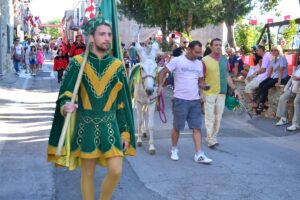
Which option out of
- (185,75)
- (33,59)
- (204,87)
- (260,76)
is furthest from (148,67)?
(33,59)

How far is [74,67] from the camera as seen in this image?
4125 millimetres

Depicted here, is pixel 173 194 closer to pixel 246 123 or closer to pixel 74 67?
pixel 74 67

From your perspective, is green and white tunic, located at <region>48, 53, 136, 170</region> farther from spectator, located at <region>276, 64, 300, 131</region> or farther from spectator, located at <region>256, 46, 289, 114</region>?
spectator, located at <region>256, 46, 289, 114</region>

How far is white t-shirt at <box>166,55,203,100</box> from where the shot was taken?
23.5ft

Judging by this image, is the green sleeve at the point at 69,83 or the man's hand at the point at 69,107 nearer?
the man's hand at the point at 69,107

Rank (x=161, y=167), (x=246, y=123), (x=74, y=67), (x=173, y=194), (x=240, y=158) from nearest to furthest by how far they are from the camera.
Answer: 1. (x=74, y=67)
2. (x=173, y=194)
3. (x=161, y=167)
4. (x=240, y=158)
5. (x=246, y=123)

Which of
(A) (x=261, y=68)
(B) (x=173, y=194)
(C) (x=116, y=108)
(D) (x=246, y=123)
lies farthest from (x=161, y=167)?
(A) (x=261, y=68)

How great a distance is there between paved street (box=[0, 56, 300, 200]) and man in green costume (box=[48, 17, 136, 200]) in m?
1.31

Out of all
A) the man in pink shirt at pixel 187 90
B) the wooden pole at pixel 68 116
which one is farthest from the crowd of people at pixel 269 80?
the wooden pole at pixel 68 116

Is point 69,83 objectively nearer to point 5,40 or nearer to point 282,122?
point 282,122

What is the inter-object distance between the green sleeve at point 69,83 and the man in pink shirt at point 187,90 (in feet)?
10.6

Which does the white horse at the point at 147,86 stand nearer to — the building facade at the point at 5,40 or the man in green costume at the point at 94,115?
the man in green costume at the point at 94,115

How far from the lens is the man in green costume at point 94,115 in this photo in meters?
4.11

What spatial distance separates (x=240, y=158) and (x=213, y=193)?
2010 millimetres
